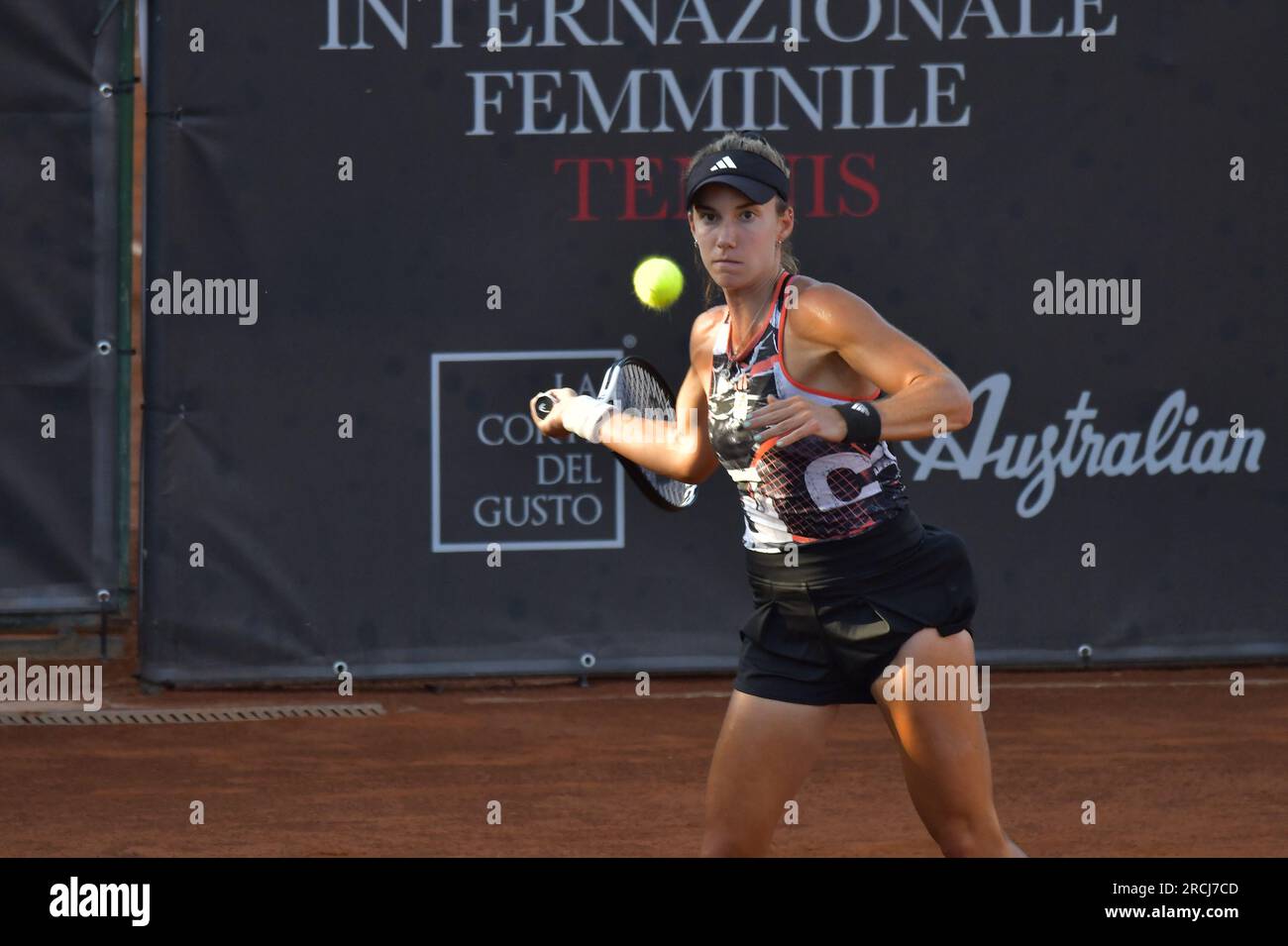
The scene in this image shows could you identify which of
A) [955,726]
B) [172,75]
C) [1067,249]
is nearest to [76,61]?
[172,75]

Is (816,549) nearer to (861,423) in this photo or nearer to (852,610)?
(852,610)

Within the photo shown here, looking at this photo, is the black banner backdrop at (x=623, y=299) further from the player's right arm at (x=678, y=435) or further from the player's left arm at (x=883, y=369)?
the player's left arm at (x=883, y=369)

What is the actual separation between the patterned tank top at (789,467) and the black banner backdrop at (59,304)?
14.1 feet

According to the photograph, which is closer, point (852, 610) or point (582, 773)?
point (852, 610)

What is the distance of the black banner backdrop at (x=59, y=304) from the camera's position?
23.5 feet

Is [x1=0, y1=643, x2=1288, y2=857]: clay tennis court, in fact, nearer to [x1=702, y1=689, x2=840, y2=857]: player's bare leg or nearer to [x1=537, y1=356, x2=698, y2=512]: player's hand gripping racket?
[x1=537, y1=356, x2=698, y2=512]: player's hand gripping racket

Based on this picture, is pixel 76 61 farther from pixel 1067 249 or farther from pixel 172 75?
pixel 1067 249

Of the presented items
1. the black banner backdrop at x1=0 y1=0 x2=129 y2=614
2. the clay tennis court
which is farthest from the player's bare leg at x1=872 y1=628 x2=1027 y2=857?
the black banner backdrop at x1=0 y1=0 x2=129 y2=614

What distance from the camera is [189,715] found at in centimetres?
695

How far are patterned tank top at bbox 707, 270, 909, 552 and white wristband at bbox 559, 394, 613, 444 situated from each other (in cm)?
32

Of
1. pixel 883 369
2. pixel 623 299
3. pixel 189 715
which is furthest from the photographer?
pixel 623 299

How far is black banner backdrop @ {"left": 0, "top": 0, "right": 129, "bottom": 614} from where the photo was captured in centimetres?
717

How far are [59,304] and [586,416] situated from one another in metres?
4.02

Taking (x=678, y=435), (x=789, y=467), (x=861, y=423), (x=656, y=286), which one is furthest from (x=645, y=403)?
(x=861, y=423)
